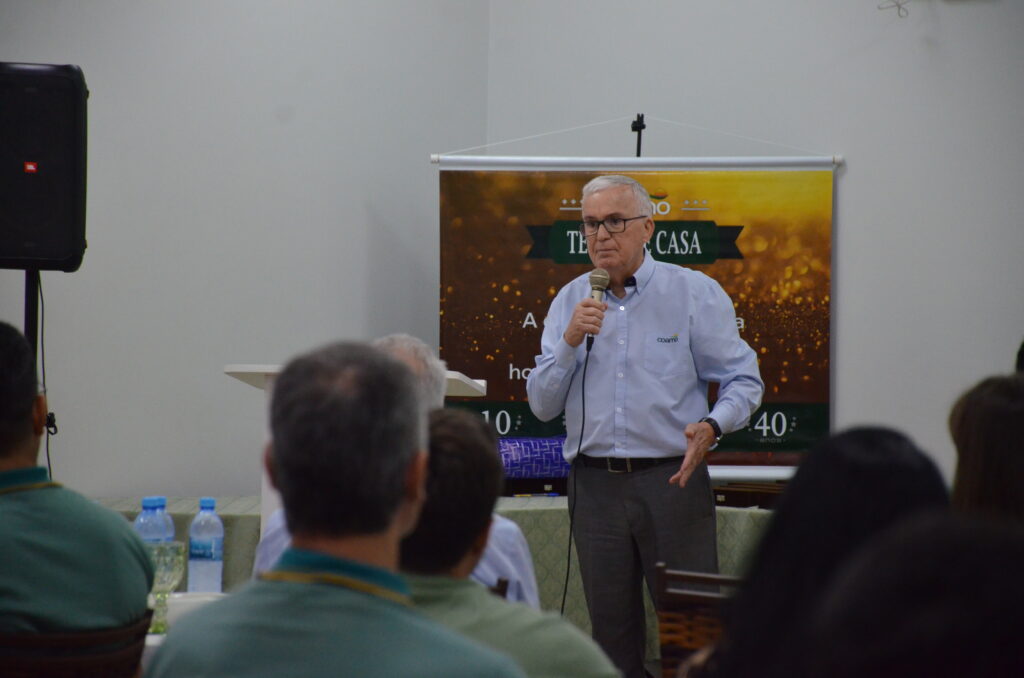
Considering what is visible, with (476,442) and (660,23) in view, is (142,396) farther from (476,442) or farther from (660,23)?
(476,442)

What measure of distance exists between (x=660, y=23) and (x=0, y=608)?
189 inches

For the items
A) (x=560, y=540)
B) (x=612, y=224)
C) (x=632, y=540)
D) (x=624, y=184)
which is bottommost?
(x=560, y=540)

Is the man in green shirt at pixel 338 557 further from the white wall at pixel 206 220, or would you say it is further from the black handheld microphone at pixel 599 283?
the white wall at pixel 206 220

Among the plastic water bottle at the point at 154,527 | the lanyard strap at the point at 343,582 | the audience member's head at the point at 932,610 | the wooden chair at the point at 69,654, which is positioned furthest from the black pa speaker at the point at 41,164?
the audience member's head at the point at 932,610

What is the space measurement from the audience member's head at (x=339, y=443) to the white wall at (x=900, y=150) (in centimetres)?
464

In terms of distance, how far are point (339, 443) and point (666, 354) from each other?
7.54 feet

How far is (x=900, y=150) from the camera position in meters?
5.42

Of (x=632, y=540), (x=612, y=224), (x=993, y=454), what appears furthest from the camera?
(x=612, y=224)

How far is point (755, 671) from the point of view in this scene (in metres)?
0.71

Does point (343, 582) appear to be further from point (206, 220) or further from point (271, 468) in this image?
point (206, 220)

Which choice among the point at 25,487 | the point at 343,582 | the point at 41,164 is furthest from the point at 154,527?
the point at 343,582

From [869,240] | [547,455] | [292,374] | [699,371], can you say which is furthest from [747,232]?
[292,374]

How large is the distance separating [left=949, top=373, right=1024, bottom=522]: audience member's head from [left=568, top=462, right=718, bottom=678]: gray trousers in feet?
5.21

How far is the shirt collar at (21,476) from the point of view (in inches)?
65.3
